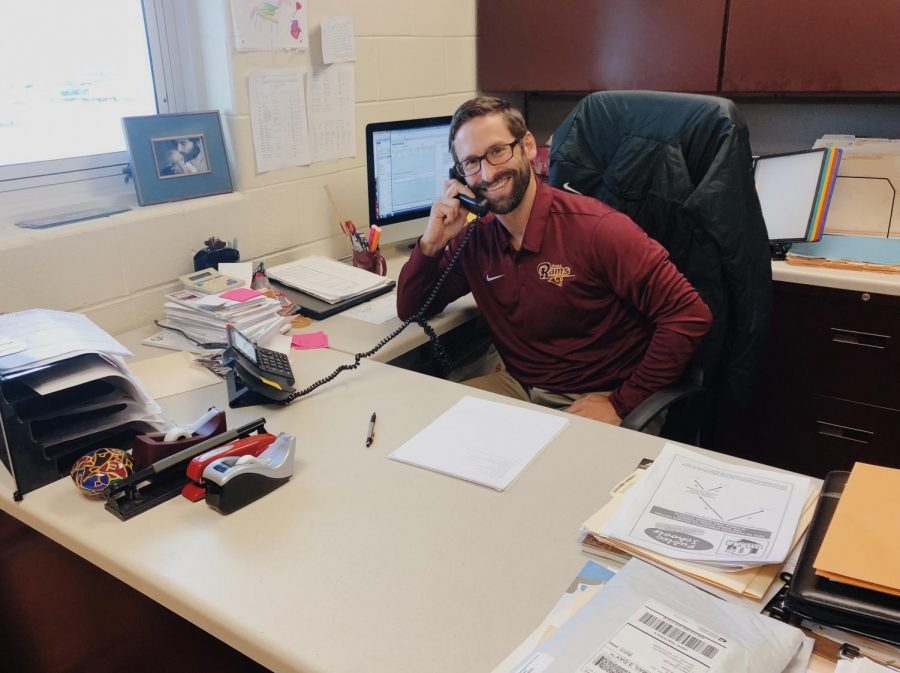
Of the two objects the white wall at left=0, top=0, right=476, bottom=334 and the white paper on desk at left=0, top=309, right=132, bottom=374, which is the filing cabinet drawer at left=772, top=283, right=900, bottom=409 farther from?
the white paper on desk at left=0, top=309, right=132, bottom=374

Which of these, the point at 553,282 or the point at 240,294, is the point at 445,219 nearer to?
the point at 553,282

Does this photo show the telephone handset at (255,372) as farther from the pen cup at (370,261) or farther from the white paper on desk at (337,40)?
the white paper on desk at (337,40)

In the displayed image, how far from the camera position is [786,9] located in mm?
2301

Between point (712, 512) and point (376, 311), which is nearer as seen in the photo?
point (712, 512)

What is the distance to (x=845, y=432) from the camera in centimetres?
235

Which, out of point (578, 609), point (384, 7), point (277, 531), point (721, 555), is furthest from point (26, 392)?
point (384, 7)

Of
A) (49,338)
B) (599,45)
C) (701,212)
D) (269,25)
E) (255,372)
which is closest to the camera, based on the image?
(49,338)

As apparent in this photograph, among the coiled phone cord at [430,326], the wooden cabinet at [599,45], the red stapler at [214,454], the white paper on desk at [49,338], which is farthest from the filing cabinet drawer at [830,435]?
the white paper on desk at [49,338]

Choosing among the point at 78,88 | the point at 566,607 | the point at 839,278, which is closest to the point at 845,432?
the point at 839,278

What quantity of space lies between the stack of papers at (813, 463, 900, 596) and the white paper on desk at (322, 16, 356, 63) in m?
1.93

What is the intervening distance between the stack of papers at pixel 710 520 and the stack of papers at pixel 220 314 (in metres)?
1.01

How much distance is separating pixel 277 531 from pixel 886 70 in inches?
88.8

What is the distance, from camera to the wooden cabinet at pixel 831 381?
7.20 ft

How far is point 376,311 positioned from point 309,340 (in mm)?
263
